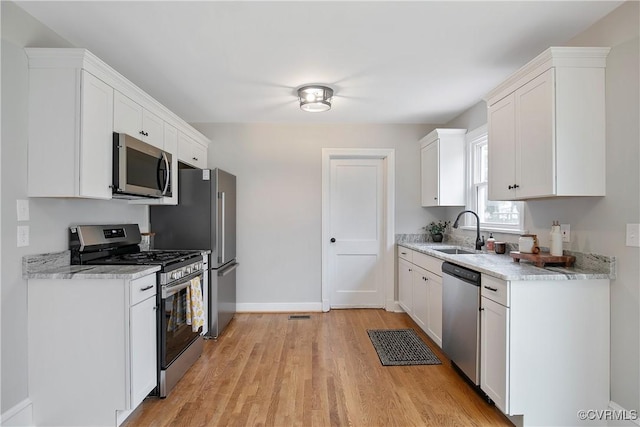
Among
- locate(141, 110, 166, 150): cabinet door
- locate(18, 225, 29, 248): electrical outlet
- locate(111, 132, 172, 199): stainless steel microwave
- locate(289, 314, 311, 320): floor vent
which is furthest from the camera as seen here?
locate(289, 314, 311, 320): floor vent

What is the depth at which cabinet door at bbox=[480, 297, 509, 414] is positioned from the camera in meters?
1.98

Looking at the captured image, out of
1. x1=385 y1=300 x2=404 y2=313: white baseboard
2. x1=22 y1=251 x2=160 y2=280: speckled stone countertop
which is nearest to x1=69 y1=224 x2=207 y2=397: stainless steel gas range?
x1=22 y1=251 x2=160 y2=280: speckled stone countertop

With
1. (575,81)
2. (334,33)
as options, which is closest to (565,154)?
(575,81)

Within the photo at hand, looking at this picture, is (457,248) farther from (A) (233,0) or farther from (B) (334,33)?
(A) (233,0)

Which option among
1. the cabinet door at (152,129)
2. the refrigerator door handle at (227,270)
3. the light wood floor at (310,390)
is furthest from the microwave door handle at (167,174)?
the light wood floor at (310,390)

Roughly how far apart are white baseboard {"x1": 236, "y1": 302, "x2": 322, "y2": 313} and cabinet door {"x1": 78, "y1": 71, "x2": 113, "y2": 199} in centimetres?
252

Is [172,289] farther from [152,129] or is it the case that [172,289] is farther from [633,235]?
[633,235]

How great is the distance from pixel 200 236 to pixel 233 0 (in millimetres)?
2246

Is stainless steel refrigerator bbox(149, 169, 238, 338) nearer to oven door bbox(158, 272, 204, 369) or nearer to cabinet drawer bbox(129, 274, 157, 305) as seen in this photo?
oven door bbox(158, 272, 204, 369)

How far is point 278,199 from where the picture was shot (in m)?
4.34

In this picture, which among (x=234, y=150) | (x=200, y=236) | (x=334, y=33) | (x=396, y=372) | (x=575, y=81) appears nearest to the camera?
(x=575, y=81)

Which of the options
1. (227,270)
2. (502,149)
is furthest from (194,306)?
(502,149)

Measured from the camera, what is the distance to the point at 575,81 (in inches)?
79.4

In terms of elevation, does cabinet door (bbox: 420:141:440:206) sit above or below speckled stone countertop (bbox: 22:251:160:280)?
above
